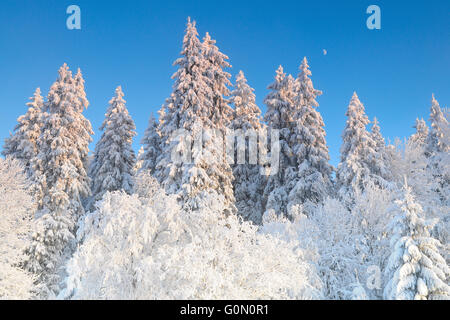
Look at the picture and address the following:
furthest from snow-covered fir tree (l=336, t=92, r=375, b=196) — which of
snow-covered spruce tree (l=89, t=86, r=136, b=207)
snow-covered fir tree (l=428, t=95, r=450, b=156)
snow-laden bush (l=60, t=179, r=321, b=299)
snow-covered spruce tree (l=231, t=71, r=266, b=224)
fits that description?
snow-covered spruce tree (l=89, t=86, r=136, b=207)

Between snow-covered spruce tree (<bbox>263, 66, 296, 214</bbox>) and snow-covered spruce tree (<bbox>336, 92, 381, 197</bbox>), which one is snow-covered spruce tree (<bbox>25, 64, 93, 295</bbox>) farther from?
snow-covered spruce tree (<bbox>336, 92, 381, 197</bbox>)

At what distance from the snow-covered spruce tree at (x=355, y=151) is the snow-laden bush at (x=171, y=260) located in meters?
14.1

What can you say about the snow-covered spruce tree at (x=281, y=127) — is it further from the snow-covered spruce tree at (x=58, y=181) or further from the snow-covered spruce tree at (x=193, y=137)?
the snow-covered spruce tree at (x=58, y=181)

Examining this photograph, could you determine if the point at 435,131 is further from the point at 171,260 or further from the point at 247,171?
the point at 171,260

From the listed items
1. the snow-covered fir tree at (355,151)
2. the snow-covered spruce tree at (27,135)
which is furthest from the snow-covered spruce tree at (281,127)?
the snow-covered spruce tree at (27,135)

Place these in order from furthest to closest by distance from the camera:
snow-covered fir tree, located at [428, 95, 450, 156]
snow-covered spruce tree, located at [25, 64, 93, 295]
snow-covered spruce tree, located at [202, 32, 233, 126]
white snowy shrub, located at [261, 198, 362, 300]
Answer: snow-covered fir tree, located at [428, 95, 450, 156] → snow-covered spruce tree, located at [202, 32, 233, 126] → snow-covered spruce tree, located at [25, 64, 93, 295] → white snowy shrub, located at [261, 198, 362, 300]

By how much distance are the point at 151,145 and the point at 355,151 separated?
1626 centimetres

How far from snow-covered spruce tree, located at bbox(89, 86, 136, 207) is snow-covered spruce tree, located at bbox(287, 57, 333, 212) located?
12957 mm

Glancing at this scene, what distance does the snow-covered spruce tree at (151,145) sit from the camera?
82.2 feet

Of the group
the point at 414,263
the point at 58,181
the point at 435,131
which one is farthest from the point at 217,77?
the point at 435,131

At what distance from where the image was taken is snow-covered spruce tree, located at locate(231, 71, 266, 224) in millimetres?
26406
